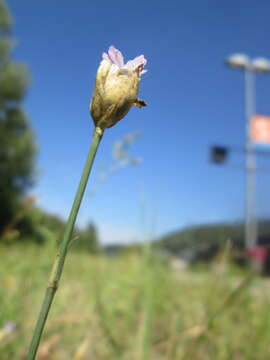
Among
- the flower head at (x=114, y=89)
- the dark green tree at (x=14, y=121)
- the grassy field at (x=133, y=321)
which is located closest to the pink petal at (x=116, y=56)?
the flower head at (x=114, y=89)

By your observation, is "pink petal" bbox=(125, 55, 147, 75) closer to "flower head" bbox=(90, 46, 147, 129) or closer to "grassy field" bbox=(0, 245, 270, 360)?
"flower head" bbox=(90, 46, 147, 129)

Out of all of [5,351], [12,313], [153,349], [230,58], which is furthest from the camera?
[230,58]

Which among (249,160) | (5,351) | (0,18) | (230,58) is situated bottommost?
(5,351)

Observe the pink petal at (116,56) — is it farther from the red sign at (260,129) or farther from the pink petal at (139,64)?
the red sign at (260,129)

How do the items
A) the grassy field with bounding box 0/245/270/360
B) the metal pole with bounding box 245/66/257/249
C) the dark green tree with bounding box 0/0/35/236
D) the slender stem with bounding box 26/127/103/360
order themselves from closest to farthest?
the slender stem with bounding box 26/127/103/360
the grassy field with bounding box 0/245/270/360
the metal pole with bounding box 245/66/257/249
the dark green tree with bounding box 0/0/35/236

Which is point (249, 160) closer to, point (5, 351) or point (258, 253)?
point (258, 253)

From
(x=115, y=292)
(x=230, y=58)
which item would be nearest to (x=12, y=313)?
(x=115, y=292)

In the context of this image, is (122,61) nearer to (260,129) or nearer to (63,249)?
(63,249)

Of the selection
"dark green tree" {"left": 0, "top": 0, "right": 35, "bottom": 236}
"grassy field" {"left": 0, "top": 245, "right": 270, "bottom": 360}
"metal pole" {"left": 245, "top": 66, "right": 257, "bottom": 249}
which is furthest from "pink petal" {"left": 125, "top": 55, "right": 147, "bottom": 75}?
"dark green tree" {"left": 0, "top": 0, "right": 35, "bottom": 236}
